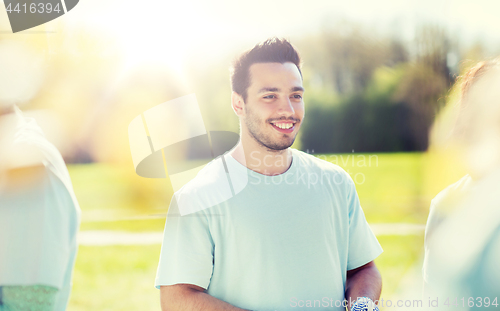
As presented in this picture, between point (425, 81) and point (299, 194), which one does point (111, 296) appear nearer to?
point (299, 194)

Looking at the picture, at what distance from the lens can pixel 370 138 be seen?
15.3ft

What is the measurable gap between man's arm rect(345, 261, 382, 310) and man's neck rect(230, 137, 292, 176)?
0.58 m

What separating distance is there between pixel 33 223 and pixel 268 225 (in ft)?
3.06

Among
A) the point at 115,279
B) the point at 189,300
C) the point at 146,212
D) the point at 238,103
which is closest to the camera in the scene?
the point at 189,300

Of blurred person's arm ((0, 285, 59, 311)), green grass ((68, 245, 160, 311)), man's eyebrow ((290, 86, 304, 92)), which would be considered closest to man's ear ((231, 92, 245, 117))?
man's eyebrow ((290, 86, 304, 92))

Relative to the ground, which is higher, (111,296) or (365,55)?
(365,55)

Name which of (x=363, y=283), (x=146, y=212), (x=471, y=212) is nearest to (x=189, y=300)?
(x=363, y=283)

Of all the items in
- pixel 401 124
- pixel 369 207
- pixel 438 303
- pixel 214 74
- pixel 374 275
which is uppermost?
pixel 214 74

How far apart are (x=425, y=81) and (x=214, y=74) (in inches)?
103

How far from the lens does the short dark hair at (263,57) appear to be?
1.59 metres

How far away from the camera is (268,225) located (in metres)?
1.44

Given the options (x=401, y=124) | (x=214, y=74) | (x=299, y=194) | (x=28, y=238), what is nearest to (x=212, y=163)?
(x=299, y=194)

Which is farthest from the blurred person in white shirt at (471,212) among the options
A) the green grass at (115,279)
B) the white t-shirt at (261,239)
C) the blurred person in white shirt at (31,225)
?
the green grass at (115,279)

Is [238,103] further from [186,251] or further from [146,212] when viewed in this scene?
[146,212]
